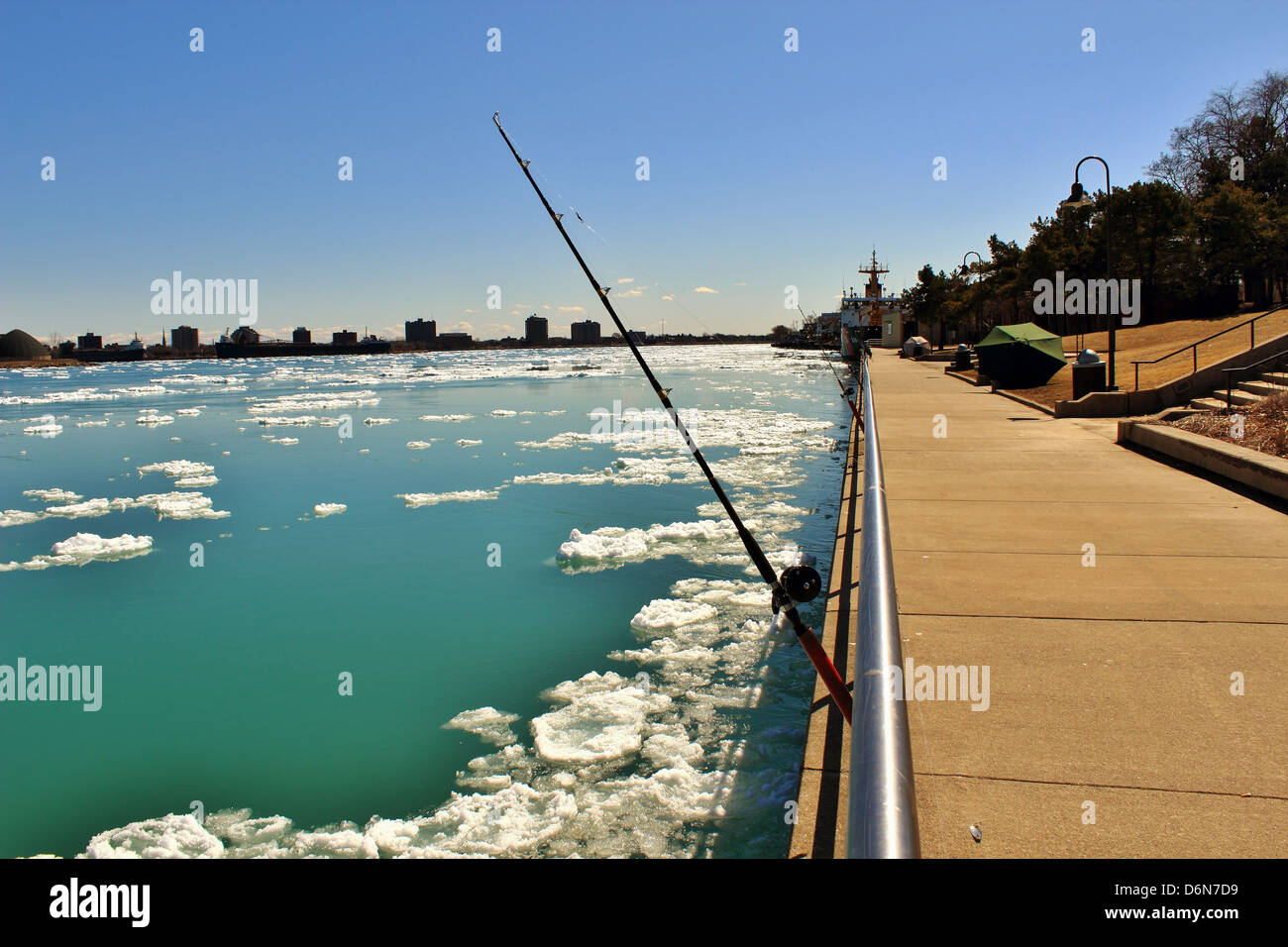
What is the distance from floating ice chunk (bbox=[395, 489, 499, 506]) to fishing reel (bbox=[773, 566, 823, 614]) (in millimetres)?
A: 13014

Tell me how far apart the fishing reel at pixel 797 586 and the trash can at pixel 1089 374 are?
A: 1750cm

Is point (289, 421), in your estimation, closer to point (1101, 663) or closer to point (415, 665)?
point (415, 665)

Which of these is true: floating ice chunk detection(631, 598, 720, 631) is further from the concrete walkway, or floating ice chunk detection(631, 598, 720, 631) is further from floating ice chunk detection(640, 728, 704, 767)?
floating ice chunk detection(640, 728, 704, 767)

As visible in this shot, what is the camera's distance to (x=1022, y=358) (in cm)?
2400

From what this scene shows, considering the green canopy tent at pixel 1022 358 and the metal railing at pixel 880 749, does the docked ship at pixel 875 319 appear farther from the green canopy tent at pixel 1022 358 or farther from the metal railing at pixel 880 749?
the metal railing at pixel 880 749

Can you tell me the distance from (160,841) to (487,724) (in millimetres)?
2283

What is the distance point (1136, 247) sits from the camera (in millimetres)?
37281

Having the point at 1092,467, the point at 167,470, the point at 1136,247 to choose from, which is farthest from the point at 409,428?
the point at 1136,247

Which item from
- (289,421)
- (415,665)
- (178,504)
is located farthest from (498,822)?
(289,421)

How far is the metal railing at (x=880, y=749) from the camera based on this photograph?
167 centimetres

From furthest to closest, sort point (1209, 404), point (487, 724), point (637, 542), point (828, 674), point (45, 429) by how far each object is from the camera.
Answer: point (45, 429), point (1209, 404), point (637, 542), point (487, 724), point (828, 674)

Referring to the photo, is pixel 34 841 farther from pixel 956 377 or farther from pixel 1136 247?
pixel 1136 247

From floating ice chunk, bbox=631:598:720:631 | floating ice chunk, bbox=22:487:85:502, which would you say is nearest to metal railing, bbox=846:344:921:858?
floating ice chunk, bbox=631:598:720:631

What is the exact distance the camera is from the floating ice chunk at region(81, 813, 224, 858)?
5133 millimetres
